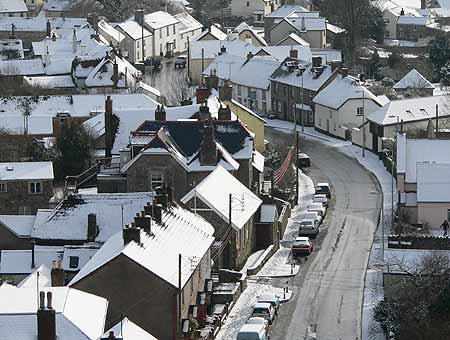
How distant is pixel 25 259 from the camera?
50.6 meters

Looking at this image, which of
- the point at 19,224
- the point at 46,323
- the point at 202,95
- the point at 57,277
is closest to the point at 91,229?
the point at 19,224

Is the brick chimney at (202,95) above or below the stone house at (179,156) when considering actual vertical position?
above

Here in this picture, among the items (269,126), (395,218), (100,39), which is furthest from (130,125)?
(100,39)

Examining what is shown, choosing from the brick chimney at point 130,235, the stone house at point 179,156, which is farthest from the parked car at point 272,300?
the stone house at point 179,156

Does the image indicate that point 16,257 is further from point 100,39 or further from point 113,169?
point 100,39

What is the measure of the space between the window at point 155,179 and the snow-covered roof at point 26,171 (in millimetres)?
4711

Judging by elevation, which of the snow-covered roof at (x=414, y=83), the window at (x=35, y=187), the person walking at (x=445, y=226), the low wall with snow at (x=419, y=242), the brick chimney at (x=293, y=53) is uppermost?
the brick chimney at (x=293, y=53)

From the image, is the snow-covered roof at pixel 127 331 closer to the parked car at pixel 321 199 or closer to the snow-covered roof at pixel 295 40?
the parked car at pixel 321 199

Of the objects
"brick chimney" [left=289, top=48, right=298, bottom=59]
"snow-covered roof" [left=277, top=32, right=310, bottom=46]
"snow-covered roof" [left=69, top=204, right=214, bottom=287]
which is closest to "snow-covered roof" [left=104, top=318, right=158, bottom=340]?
"snow-covered roof" [left=69, top=204, right=214, bottom=287]

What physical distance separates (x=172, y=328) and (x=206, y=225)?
8.03m

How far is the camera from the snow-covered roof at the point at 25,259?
50.0 m

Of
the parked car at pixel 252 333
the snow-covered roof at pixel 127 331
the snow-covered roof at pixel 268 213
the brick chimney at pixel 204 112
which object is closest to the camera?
the snow-covered roof at pixel 127 331

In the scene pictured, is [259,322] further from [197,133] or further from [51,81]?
[51,81]

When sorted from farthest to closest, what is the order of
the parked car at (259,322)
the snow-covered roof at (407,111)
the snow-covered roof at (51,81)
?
the snow-covered roof at (51,81), the snow-covered roof at (407,111), the parked car at (259,322)
